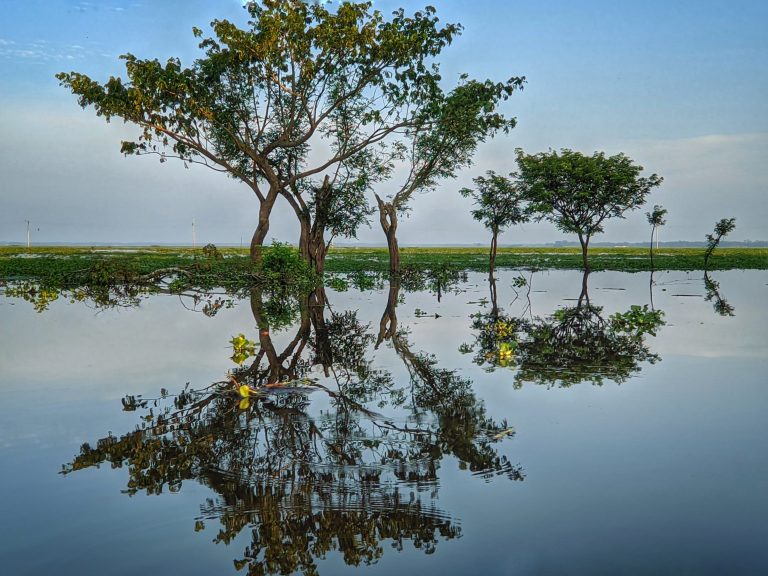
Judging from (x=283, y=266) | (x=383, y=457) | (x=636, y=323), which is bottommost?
(x=383, y=457)

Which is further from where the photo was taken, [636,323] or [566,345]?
[636,323]

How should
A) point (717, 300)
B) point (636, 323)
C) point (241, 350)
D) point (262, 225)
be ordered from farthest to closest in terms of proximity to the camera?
point (262, 225) → point (717, 300) → point (636, 323) → point (241, 350)

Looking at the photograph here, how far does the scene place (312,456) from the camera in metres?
6.74

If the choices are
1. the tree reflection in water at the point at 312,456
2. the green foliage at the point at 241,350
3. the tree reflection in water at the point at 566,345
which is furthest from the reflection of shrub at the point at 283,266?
the tree reflection in water at the point at 312,456

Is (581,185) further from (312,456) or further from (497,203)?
(312,456)

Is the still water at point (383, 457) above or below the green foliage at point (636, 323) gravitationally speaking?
below

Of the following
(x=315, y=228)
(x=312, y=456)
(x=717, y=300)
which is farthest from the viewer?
(x=315, y=228)

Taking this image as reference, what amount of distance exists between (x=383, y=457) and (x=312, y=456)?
774mm

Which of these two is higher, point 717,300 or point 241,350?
point 717,300

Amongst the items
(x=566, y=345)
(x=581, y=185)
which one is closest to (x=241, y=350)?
(x=566, y=345)

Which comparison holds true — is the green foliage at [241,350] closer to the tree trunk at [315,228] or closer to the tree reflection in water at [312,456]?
the tree reflection in water at [312,456]

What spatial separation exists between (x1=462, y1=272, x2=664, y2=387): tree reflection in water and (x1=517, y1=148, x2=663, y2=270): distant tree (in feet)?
84.3

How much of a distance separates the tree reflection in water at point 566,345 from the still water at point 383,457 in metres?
0.12

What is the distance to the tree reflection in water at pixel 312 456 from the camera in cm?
495
